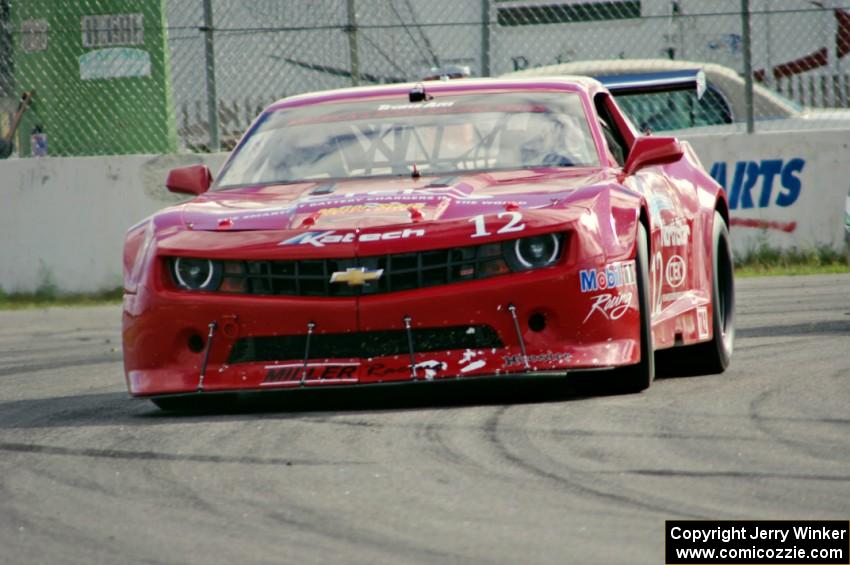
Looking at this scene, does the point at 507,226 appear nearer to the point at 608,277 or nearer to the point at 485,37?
the point at 608,277

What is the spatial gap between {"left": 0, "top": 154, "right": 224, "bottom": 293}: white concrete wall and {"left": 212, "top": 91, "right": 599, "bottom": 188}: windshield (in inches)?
256

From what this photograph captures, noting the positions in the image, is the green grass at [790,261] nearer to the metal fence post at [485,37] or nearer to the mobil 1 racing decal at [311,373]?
the metal fence post at [485,37]

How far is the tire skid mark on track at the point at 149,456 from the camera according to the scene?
16.6 feet

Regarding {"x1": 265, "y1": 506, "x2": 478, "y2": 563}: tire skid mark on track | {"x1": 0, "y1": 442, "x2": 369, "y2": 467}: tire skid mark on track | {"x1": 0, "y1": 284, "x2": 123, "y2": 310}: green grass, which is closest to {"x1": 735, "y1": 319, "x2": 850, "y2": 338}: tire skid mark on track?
{"x1": 0, "y1": 442, "x2": 369, "y2": 467}: tire skid mark on track

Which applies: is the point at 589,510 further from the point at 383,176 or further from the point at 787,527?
the point at 383,176

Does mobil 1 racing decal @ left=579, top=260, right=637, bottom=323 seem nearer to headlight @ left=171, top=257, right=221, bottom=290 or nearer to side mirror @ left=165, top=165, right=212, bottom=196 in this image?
headlight @ left=171, top=257, right=221, bottom=290

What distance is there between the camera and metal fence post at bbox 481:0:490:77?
13781mm

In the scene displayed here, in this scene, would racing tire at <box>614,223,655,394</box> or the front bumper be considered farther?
racing tire at <box>614,223,655,394</box>

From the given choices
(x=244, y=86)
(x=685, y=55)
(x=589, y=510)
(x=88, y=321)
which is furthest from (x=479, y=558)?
(x=685, y=55)

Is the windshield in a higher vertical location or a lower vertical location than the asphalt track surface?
higher

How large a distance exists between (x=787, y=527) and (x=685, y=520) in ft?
0.77

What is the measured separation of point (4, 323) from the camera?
12.5m

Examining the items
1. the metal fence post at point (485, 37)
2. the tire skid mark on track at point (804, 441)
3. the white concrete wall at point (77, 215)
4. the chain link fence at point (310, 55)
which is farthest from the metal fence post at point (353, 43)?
the tire skid mark on track at point (804, 441)

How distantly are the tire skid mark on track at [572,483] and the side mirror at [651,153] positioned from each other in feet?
5.66
